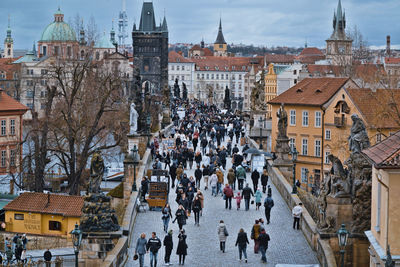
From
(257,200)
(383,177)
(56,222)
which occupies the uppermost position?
(383,177)

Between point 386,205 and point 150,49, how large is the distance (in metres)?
121

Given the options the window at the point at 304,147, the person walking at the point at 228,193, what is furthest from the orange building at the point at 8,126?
the person walking at the point at 228,193

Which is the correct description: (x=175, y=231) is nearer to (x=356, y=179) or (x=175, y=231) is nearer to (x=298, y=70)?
(x=356, y=179)

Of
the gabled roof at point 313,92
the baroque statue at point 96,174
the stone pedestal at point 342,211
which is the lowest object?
the stone pedestal at point 342,211

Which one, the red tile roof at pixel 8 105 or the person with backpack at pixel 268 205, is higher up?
the red tile roof at pixel 8 105

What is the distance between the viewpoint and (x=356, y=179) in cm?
1891

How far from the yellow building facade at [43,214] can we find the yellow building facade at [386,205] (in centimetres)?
1937

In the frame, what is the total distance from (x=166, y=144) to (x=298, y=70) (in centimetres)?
7084

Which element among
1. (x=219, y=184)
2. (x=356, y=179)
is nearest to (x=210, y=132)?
(x=219, y=184)

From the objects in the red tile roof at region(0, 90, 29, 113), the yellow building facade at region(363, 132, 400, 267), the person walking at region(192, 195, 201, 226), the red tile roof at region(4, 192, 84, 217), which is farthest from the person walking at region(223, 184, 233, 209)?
the red tile roof at region(0, 90, 29, 113)

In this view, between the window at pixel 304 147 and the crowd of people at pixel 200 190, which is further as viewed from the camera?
the window at pixel 304 147

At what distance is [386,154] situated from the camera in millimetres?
15750

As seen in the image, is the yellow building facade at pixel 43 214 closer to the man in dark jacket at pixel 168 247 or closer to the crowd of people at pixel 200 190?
the crowd of people at pixel 200 190

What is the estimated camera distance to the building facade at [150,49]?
132 m
